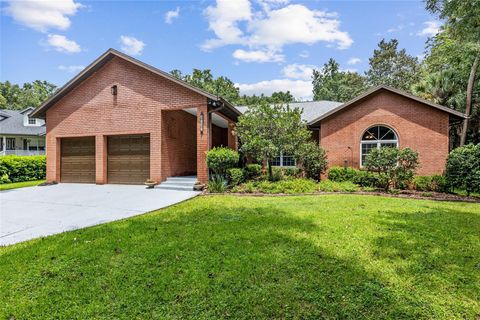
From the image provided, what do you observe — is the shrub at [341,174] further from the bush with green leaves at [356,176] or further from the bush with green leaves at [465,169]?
the bush with green leaves at [465,169]

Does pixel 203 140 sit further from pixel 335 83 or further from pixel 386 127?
pixel 335 83

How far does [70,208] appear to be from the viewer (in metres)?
8.09

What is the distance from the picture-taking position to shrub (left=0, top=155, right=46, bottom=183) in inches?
623

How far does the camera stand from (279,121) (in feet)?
38.0

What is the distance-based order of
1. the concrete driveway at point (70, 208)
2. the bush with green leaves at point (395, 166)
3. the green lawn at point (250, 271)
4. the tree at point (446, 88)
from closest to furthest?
the green lawn at point (250, 271)
the concrete driveway at point (70, 208)
the bush with green leaves at point (395, 166)
the tree at point (446, 88)

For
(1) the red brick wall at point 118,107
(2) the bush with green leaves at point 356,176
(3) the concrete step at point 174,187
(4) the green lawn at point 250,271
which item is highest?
(1) the red brick wall at point 118,107

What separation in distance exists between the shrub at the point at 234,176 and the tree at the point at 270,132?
3.85 feet

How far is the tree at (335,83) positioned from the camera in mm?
39812

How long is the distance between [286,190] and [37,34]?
1372 centimetres

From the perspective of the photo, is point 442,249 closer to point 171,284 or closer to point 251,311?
point 251,311

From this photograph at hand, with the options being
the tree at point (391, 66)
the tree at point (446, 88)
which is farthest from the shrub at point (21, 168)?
the tree at point (391, 66)

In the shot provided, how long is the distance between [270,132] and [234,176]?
267 centimetres

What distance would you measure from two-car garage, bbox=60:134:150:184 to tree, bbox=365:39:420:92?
35.7 meters

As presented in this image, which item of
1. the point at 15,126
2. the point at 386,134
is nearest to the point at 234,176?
the point at 386,134
